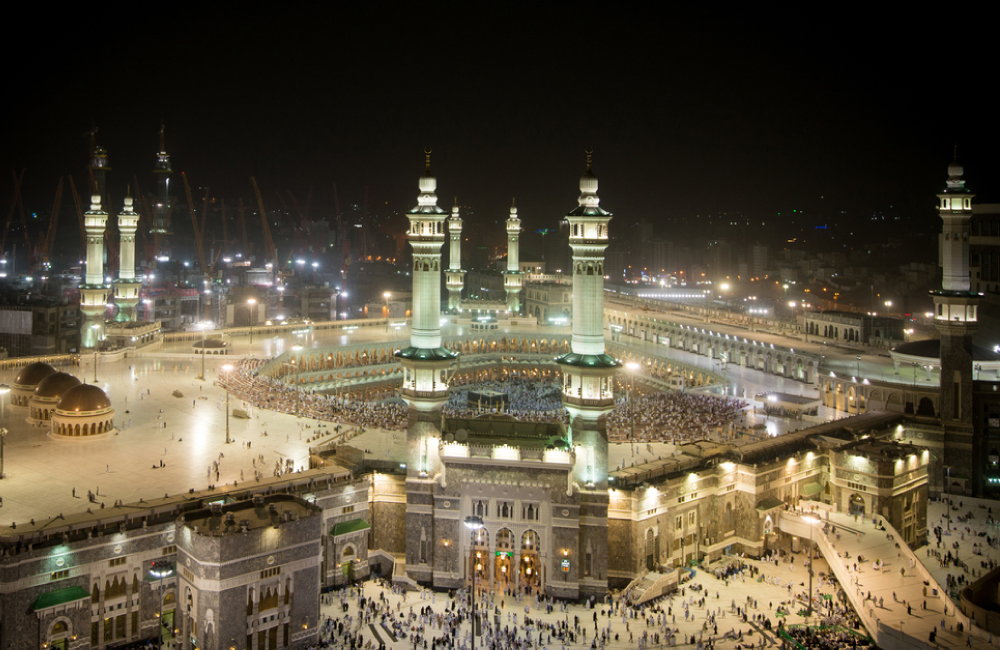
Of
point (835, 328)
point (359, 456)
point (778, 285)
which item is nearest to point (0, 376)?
point (359, 456)

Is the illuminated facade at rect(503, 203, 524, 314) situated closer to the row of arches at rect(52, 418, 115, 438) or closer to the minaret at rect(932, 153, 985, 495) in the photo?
the minaret at rect(932, 153, 985, 495)

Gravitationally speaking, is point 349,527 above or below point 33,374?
below

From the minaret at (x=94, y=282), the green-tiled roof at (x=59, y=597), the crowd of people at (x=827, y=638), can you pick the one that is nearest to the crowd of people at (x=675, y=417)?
the crowd of people at (x=827, y=638)

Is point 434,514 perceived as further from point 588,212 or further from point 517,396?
point 517,396

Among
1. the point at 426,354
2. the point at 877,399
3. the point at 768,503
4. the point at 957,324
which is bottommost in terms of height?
the point at 768,503

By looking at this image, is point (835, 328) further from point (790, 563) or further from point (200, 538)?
point (200, 538)

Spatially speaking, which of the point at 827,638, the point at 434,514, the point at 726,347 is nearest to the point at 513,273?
the point at 726,347

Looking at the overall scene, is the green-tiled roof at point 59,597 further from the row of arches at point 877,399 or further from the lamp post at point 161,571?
the row of arches at point 877,399
